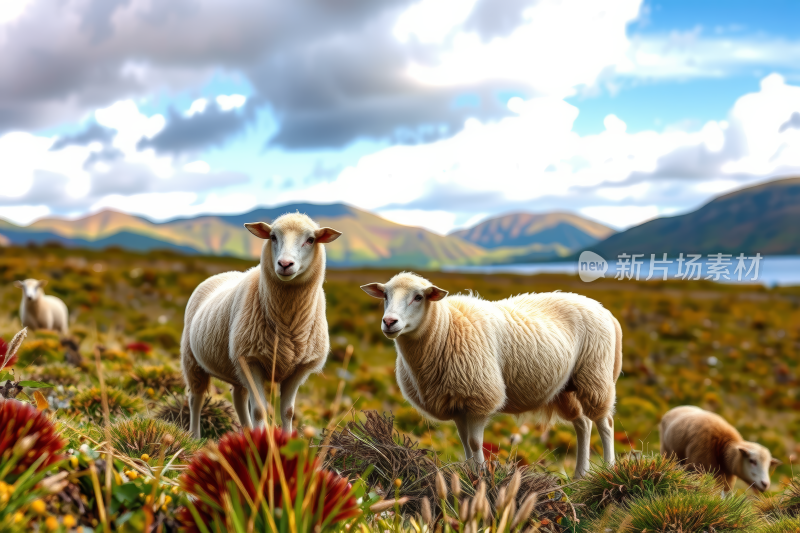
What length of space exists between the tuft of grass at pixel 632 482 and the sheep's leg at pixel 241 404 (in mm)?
4141

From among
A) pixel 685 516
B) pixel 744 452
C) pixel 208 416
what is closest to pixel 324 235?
pixel 208 416

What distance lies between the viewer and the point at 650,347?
28.1 metres

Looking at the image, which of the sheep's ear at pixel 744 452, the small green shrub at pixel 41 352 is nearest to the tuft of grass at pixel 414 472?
the sheep's ear at pixel 744 452

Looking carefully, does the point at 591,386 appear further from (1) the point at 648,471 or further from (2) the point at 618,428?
(2) the point at 618,428

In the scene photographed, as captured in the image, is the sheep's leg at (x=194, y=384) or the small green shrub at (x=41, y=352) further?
the small green shrub at (x=41, y=352)

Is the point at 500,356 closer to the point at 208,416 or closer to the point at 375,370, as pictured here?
the point at 208,416

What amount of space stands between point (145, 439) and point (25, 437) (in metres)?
2.18

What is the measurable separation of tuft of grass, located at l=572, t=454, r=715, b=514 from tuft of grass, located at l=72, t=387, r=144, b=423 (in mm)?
5941

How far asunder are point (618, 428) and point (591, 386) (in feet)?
39.7

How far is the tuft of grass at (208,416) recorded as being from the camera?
305 inches

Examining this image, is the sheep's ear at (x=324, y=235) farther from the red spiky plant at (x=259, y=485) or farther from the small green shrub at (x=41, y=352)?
the small green shrub at (x=41, y=352)

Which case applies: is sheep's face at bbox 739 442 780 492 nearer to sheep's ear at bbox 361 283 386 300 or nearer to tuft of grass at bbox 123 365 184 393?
sheep's ear at bbox 361 283 386 300

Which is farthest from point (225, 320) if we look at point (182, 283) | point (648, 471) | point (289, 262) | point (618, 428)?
point (182, 283)

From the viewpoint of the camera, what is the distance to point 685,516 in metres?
4.62
